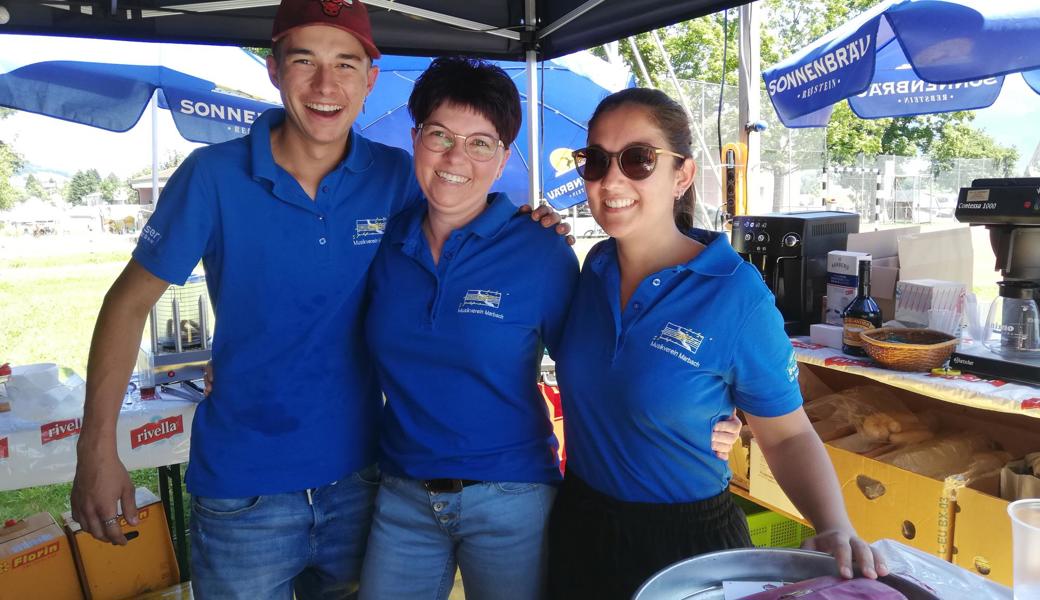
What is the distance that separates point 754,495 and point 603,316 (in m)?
2.13

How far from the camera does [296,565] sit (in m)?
1.75

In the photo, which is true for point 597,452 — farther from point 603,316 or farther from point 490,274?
point 490,274

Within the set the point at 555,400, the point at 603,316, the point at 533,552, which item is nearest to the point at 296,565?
the point at 533,552

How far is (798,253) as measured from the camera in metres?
3.29

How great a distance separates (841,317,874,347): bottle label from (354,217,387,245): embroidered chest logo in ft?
6.88

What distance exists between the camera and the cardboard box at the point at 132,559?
3.30 m

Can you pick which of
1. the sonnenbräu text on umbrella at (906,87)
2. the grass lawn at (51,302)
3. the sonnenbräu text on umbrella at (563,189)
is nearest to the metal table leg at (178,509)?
the grass lawn at (51,302)

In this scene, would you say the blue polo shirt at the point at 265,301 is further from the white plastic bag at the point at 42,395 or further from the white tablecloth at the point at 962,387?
the white tablecloth at the point at 962,387

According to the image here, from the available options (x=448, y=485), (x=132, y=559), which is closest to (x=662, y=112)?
(x=448, y=485)

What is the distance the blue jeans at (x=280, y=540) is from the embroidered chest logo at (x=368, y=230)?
594 mm

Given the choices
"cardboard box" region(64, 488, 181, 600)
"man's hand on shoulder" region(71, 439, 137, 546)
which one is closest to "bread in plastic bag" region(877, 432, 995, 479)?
"man's hand on shoulder" region(71, 439, 137, 546)

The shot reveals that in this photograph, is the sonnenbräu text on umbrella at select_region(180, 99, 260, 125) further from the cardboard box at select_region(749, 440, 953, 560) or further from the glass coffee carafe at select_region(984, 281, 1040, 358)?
the glass coffee carafe at select_region(984, 281, 1040, 358)

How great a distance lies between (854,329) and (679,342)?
1.89 metres

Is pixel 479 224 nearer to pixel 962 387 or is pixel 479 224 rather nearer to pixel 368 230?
pixel 368 230
